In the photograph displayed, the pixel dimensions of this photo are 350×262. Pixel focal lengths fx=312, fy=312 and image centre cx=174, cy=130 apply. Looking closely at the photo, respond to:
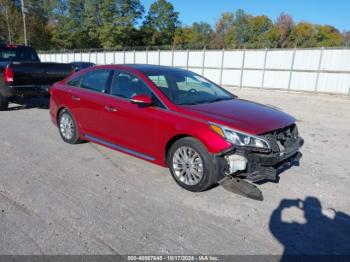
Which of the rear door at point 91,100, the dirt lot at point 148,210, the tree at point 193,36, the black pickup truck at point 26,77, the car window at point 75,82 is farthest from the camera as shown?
the tree at point 193,36

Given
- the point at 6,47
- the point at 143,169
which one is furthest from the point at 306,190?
the point at 6,47

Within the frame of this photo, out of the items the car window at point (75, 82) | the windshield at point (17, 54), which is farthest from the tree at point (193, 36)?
the car window at point (75, 82)

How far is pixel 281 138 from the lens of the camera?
4090 mm

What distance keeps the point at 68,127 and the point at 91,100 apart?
3.58 ft

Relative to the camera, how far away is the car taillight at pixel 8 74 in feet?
28.1

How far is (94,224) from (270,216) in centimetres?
193

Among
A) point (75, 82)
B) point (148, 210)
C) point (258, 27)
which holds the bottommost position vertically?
point (148, 210)

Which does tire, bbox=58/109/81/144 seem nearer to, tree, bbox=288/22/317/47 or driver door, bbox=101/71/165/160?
driver door, bbox=101/71/165/160

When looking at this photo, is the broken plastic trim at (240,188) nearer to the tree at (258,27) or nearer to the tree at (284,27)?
the tree at (284,27)

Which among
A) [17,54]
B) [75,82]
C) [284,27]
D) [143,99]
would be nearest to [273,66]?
[17,54]

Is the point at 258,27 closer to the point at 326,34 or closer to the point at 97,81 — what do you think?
the point at 326,34

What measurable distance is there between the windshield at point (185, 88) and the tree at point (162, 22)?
6639 cm

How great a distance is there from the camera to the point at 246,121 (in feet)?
12.9

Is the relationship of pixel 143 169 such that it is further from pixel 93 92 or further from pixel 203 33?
pixel 203 33
